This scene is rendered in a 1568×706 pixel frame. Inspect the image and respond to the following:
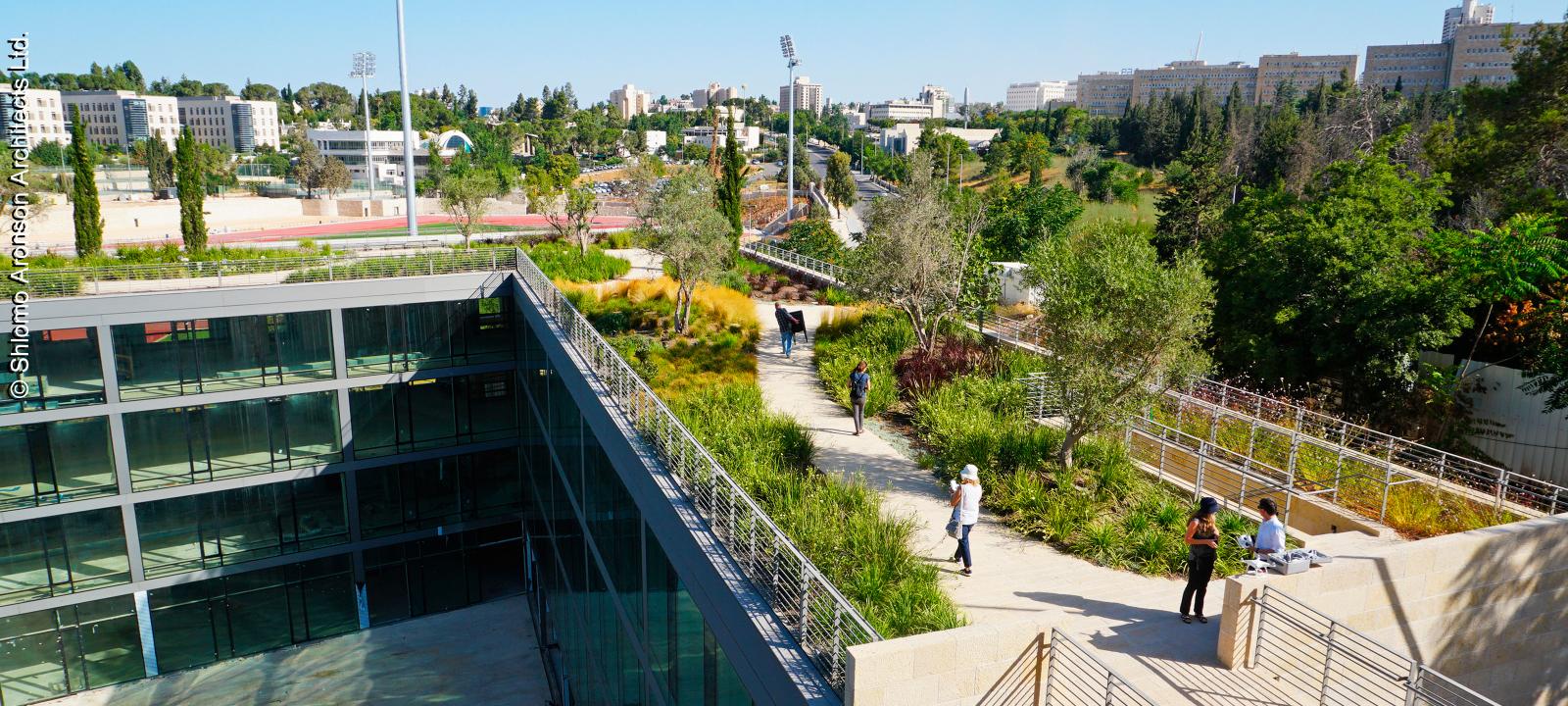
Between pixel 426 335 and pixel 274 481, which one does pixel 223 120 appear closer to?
pixel 426 335

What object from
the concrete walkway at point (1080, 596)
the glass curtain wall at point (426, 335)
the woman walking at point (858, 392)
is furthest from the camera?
the glass curtain wall at point (426, 335)

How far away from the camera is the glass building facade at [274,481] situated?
20469 millimetres

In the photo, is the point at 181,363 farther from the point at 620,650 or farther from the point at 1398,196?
the point at 1398,196

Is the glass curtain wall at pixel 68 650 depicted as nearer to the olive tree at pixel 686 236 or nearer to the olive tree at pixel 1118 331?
the olive tree at pixel 686 236

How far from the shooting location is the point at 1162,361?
12.6 m

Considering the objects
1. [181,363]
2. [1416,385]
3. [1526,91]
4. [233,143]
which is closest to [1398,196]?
[1416,385]

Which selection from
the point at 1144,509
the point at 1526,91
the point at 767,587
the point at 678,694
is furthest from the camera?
the point at 1526,91

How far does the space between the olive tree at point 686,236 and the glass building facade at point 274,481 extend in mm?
3987

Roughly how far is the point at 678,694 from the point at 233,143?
18240 centimetres

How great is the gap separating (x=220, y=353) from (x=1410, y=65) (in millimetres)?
185815

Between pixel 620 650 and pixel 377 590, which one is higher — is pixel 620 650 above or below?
above

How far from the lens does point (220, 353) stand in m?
21.8

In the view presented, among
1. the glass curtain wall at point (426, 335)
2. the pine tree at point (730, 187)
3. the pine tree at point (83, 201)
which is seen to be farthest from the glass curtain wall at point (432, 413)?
the pine tree at point (83, 201)

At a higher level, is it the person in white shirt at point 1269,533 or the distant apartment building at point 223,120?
the distant apartment building at point 223,120
